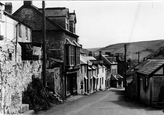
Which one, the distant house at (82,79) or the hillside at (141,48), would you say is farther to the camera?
the hillside at (141,48)

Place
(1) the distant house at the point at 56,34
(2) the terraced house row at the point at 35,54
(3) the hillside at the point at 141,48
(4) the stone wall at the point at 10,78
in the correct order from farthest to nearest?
(3) the hillside at the point at 141,48, (1) the distant house at the point at 56,34, (2) the terraced house row at the point at 35,54, (4) the stone wall at the point at 10,78

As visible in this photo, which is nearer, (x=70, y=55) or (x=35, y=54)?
(x=35, y=54)

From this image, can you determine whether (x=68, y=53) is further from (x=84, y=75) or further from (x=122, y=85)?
(x=122, y=85)

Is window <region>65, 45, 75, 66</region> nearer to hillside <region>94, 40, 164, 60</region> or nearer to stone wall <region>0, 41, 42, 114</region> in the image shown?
stone wall <region>0, 41, 42, 114</region>

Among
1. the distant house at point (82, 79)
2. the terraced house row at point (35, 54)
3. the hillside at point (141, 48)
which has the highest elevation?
the hillside at point (141, 48)

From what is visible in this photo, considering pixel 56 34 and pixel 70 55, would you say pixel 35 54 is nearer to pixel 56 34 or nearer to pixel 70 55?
pixel 56 34

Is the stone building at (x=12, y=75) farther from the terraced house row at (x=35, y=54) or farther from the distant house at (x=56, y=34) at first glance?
the distant house at (x=56, y=34)

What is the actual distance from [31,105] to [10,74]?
448cm

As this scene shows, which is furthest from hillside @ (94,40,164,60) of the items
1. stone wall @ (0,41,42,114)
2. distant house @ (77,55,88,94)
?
stone wall @ (0,41,42,114)

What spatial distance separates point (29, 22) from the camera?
25.5 meters

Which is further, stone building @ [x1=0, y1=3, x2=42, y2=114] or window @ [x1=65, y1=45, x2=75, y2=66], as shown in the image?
window @ [x1=65, y1=45, x2=75, y2=66]

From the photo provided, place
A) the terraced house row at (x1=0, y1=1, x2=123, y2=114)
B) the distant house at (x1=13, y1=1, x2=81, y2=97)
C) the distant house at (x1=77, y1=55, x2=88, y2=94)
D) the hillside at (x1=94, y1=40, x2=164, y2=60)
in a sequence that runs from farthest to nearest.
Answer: the hillside at (x1=94, y1=40, x2=164, y2=60) → the distant house at (x1=77, y1=55, x2=88, y2=94) → the distant house at (x1=13, y1=1, x2=81, y2=97) → the terraced house row at (x1=0, y1=1, x2=123, y2=114)

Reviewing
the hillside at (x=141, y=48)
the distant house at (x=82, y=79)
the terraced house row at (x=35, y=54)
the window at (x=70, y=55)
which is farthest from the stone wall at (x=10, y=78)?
the hillside at (x=141, y=48)

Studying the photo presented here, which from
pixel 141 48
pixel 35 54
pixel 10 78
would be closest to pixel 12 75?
pixel 10 78
